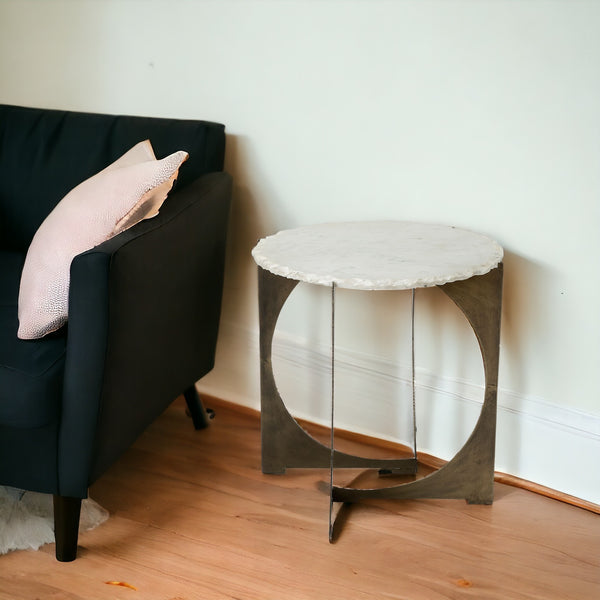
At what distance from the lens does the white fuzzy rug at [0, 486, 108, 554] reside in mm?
1507

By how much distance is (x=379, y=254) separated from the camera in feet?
4.78

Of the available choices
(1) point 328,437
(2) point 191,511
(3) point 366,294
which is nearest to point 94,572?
(2) point 191,511

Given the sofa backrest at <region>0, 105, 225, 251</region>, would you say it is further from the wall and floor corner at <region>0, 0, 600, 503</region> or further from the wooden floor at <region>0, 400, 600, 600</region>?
the wooden floor at <region>0, 400, 600, 600</region>

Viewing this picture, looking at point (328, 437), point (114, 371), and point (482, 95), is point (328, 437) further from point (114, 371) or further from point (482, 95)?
point (482, 95)

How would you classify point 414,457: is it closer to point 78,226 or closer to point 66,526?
point 66,526

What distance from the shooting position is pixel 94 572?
145cm

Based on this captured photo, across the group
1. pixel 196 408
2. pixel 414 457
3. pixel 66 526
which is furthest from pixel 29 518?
pixel 414 457

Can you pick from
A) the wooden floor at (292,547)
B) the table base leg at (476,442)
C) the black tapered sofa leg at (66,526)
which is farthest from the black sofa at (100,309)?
the table base leg at (476,442)

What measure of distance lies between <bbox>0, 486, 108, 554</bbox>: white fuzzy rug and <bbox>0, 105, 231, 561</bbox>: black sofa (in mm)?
80

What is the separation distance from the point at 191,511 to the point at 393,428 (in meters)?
0.55

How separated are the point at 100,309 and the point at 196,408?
2.30 feet

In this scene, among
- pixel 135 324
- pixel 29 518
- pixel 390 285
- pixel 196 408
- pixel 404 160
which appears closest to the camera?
pixel 390 285

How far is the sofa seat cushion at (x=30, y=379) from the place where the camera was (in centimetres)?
132

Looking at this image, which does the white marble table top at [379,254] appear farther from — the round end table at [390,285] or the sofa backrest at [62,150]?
the sofa backrest at [62,150]
